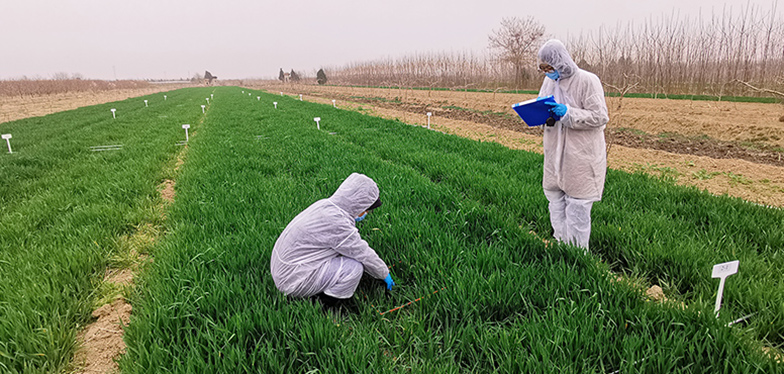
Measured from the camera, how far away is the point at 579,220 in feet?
8.84

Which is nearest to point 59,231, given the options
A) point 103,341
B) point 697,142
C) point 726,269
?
point 103,341

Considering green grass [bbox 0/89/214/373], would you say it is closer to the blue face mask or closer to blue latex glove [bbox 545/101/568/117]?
blue latex glove [bbox 545/101/568/117]

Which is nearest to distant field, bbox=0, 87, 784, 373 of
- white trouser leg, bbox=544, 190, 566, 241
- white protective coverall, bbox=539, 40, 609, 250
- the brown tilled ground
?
white trouser leg, bbox=544, 190, 566, 241

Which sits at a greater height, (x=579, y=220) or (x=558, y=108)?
(x=558, y=108)

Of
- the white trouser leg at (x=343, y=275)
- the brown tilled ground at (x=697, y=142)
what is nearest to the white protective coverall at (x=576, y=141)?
the white trouser leg at (x=343, y=275)

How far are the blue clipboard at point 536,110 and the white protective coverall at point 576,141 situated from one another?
13cm

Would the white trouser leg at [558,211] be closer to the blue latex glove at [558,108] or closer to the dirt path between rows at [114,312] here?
the blue latex glove at [558,108]

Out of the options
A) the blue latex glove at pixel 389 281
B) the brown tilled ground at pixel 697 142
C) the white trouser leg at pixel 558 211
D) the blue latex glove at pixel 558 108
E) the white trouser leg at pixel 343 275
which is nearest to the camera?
the white trouser leg at pixel 343 275

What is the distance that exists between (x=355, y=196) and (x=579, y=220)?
1847 mm

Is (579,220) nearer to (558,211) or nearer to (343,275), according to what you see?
(558,211)

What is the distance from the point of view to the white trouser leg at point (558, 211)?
289cm

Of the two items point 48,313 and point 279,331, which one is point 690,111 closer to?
point 279,331

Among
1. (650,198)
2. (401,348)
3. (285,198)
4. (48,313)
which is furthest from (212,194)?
(650,198)

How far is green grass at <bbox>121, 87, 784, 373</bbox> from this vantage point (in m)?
1.61
